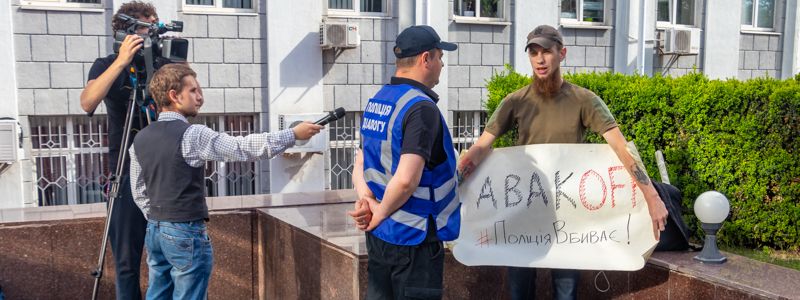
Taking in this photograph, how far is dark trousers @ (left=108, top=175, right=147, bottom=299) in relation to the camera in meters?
4.57

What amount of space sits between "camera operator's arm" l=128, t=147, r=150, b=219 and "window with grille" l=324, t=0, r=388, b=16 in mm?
8700

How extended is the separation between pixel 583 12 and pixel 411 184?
12301 mm

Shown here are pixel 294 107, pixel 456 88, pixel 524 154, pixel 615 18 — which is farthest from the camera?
pixel 615 18

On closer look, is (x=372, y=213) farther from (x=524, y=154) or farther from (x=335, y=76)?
(x=335, y=76)

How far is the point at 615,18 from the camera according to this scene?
48.8 feet

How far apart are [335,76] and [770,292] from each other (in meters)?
9.57

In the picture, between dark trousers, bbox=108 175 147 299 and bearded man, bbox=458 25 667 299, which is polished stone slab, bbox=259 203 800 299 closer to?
bearded man, bbox=458 25 667 299

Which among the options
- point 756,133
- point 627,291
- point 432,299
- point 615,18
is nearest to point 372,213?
point 432,299

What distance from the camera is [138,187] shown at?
425cm

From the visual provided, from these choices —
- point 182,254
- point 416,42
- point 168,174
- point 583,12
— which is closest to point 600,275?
point 416,42

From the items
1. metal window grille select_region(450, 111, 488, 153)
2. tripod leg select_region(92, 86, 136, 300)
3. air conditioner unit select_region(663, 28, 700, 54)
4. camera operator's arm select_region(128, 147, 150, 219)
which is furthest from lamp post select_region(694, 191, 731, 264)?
air conditioner unit select_region(663, 28, 700, 54)

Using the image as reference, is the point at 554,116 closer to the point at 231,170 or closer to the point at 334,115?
the point at 334,115

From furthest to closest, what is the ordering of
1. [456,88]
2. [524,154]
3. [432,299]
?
[456,88]
[524,154]
[432,299]

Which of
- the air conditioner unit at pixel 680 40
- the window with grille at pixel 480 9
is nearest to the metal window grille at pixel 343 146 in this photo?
the window with grille at pixel 480 9
